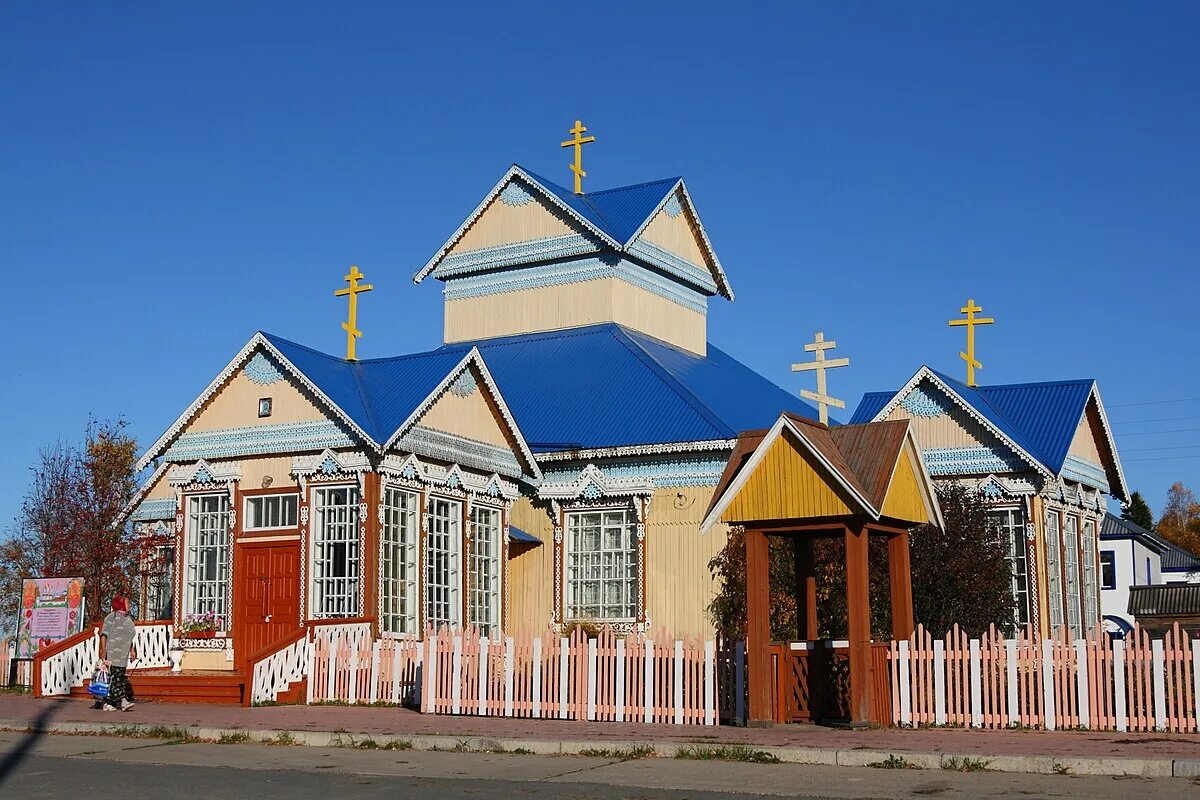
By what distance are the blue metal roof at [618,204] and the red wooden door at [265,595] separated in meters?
11.3

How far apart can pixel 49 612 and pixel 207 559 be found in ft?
10.6

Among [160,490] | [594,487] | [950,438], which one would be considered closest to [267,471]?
[160,490]

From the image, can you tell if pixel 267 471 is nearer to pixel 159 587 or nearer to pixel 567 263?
pixel 159 587

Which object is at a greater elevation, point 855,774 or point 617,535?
point 617,535

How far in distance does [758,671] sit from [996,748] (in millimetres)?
3296

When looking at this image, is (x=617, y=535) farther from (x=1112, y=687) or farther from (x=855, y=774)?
(x=855, y=774)

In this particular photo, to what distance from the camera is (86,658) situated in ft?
75.5

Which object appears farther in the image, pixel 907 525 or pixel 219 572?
pixel 219 572

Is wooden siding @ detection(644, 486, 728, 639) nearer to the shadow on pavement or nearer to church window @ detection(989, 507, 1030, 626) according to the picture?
church window @ detection(989, 507, 1030, 626)

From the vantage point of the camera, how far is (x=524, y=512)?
89.8 ft

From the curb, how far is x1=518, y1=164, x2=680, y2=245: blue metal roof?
17.2 m

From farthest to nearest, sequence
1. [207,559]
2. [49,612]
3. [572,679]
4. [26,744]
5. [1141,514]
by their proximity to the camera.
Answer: [1141,514] → [49,612] → [207,559] → [572,679] → [26,744]

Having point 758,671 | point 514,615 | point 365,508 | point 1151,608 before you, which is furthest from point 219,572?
point 1151,608

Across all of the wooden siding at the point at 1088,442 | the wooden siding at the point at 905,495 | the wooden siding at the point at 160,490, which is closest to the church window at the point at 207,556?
the wooden siding at the point at 160,490
